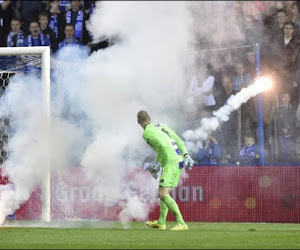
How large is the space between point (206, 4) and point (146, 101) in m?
2.72

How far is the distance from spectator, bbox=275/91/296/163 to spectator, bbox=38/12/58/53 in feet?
19.0

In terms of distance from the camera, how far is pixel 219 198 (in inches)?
721

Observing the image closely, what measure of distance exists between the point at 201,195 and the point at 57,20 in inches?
233

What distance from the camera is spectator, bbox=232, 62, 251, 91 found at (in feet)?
59.9

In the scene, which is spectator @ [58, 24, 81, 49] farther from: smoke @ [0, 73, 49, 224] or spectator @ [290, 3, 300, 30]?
spectator @ [290, 3, 300, 30]

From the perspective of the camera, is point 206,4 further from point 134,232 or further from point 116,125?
point 134,232

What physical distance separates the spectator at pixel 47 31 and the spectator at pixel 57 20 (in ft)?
0.35

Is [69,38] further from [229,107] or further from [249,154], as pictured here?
[249,154]

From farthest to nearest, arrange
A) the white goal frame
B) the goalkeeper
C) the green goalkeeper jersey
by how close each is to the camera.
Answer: the white goal frame, the green goalkeeper jersey, the goalkeeper

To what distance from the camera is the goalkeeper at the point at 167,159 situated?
47.7 feet

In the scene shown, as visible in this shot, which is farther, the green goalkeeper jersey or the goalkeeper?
the green goalkeeper jersey

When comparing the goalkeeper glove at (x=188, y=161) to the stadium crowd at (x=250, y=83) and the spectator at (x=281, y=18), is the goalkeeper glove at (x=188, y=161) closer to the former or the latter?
the stadium crowd at (x=250, y=83)

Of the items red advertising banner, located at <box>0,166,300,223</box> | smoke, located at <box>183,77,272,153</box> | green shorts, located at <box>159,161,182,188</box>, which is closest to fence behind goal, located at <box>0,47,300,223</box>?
red advertising banner, located at <box>0,166,300,223</box>

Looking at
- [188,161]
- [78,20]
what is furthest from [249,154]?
[78,20]
